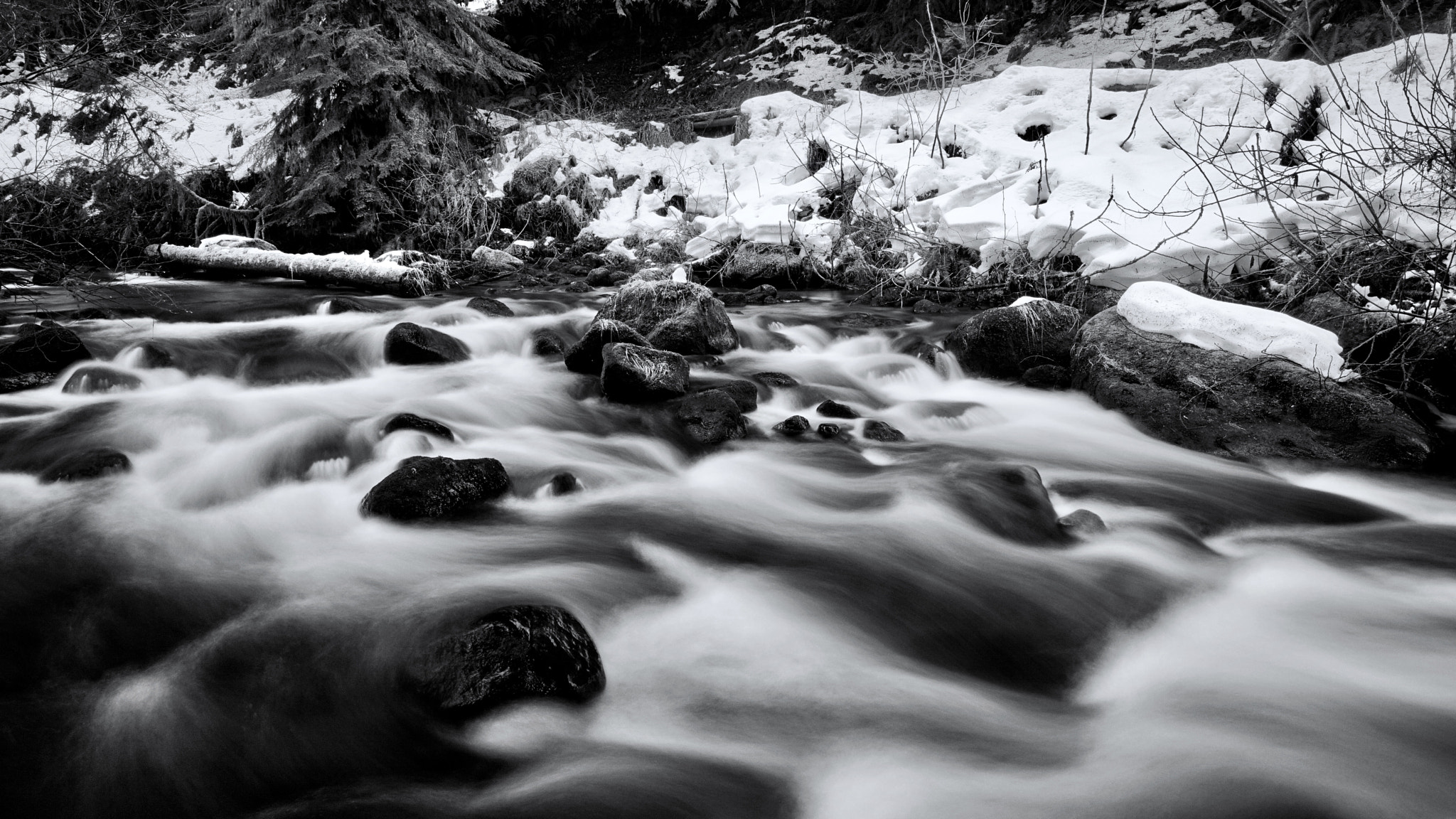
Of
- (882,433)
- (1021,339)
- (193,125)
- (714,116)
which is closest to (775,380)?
(882,433)

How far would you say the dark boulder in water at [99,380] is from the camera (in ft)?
14.2

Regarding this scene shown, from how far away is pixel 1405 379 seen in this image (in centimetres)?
353

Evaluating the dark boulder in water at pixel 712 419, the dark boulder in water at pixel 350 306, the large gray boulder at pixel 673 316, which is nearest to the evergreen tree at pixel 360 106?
the dark boulder in water at pixel 350 306

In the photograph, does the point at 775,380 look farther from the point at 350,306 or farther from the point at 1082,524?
the point at 350,306

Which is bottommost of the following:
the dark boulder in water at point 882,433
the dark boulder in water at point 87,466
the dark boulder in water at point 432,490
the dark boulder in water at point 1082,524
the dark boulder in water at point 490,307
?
the dark boulder in water at point 882,433

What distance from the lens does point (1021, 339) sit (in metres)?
5.02

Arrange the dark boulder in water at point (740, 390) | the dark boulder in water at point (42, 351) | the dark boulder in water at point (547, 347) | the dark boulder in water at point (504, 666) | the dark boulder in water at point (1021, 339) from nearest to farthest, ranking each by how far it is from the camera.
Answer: the dark boulder in water at point (504, 666) → the dark boulder in water at point (42, 351) → the dark boulder in water at point (740, 390) → the dark boulder in water at point (1021, 339) → the dark boulder in water at point (547, 347)

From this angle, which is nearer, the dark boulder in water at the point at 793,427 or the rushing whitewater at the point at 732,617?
the rushing whitewater at the point at 732,617

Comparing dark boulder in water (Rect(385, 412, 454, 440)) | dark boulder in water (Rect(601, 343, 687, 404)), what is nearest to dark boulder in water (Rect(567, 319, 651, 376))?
dark boulder in water (Rect(601, 343, 687, 404))

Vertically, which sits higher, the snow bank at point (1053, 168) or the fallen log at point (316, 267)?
the snow bank at point (1053, 168)

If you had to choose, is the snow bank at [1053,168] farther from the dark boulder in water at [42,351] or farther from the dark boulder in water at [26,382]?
the dark boulder in water at [26,382]

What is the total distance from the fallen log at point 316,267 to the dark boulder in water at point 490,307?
123 centimetres

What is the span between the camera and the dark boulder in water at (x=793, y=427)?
13.6ft

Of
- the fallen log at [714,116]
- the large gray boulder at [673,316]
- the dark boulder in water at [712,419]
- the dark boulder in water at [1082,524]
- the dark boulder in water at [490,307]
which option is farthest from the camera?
the fallen log at [714,116]
